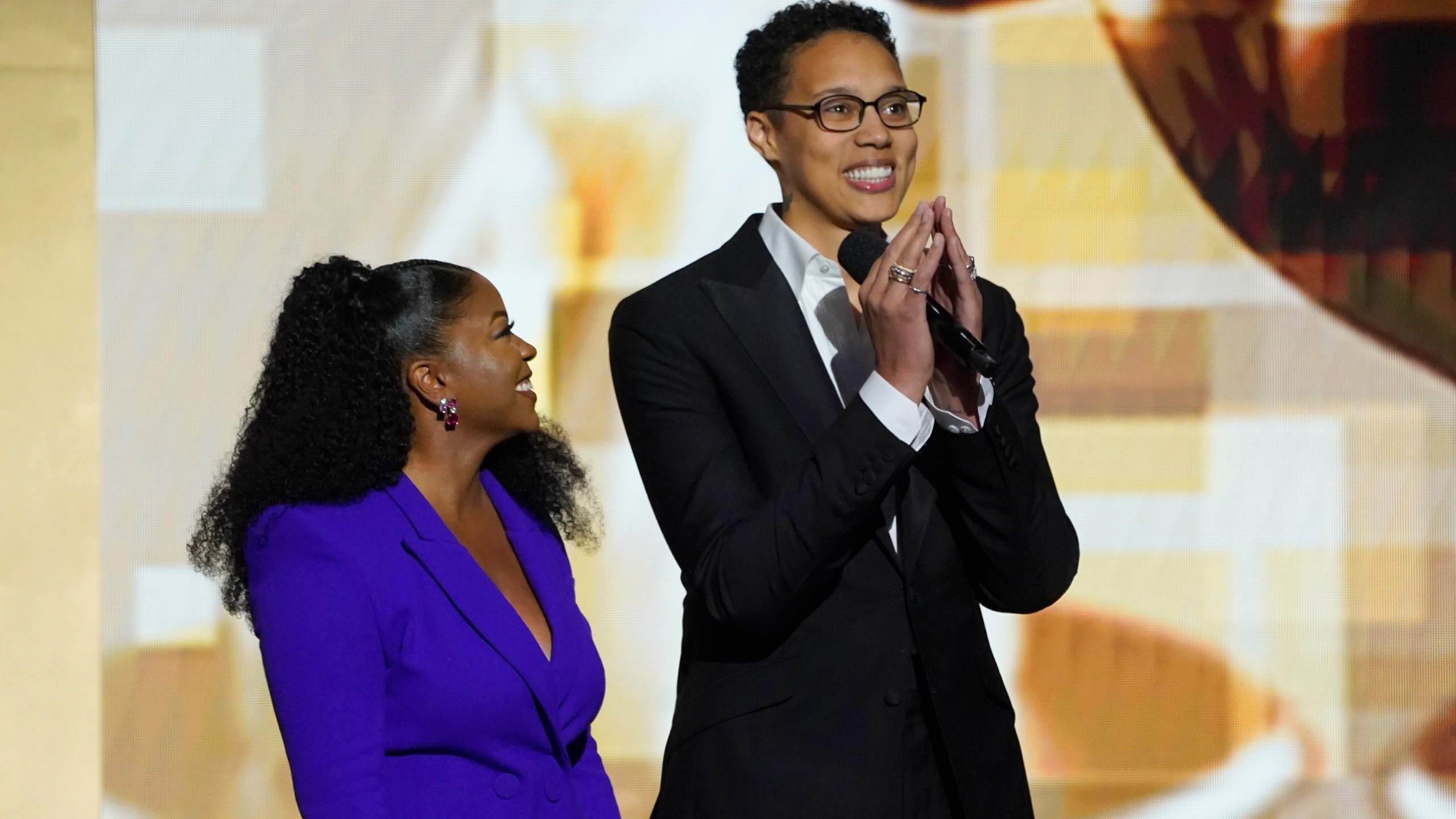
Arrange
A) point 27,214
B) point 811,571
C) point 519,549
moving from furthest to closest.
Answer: point 27,214, point 519,549, point 811,571

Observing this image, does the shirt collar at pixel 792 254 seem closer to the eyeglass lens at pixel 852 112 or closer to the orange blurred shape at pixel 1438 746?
the eyeglass lens at pixel 852 112

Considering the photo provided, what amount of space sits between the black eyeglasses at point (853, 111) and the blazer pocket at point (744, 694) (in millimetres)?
599

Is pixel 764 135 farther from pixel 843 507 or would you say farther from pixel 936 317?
pixel 843 507

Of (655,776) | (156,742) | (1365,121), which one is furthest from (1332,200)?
(156,742)

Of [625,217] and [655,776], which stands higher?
[625,217]

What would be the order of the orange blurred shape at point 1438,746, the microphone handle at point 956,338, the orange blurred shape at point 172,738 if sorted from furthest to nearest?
the orange blurred shape at point 1438,746
the orange blurred shape at point 172,738
the microphone handle at point 956,338

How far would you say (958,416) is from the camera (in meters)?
1.62

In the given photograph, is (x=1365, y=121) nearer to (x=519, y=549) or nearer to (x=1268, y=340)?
(x=1268, y=340)

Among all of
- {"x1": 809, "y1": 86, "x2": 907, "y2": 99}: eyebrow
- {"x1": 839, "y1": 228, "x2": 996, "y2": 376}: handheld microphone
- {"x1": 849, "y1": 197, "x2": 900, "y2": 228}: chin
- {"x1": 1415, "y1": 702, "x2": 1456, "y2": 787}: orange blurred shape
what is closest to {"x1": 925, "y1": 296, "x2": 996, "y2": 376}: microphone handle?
{"x1": 839, "y1": 228, "x2": 996, "y2": 376}: handheld microphone

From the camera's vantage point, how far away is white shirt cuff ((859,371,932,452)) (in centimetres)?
152

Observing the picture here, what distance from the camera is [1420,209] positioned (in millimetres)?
3896

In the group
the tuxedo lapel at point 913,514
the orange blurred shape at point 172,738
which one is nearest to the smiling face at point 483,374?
the tuxedo lapel at point 913,514

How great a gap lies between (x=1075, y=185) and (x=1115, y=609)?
1058 mm

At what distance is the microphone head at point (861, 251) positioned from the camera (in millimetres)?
1716
